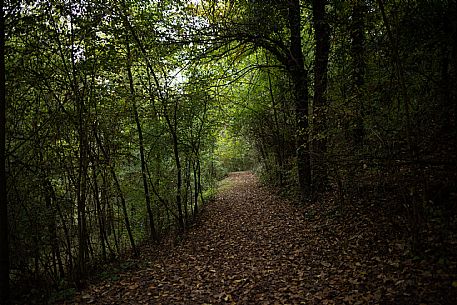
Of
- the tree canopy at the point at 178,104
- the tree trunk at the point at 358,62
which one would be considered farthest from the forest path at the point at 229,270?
the tree trunk at the point at 358,62

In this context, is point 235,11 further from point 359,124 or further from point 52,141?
point 52,141

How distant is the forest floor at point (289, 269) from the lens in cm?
399

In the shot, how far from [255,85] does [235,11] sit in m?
4.06

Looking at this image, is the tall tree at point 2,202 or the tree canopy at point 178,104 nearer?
the tree canopy at point 178,104

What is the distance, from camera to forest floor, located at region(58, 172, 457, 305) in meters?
3.99

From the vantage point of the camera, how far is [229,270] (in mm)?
6328

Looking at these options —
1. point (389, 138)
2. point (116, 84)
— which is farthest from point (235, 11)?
point (389, 138)

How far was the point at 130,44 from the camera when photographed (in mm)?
8555

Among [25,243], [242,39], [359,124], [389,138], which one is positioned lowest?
[25,243]

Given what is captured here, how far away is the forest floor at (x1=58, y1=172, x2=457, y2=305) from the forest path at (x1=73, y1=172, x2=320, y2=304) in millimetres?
20

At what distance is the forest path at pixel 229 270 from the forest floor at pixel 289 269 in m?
0.02

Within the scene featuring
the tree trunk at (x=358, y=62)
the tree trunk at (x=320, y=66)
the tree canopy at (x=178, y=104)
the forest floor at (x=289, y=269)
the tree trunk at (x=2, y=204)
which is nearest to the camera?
the forest floor at (x=289, y=269)

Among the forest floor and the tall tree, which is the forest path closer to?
the forest floor

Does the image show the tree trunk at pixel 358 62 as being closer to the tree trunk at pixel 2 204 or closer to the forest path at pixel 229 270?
the forest path at pixel 229 270
